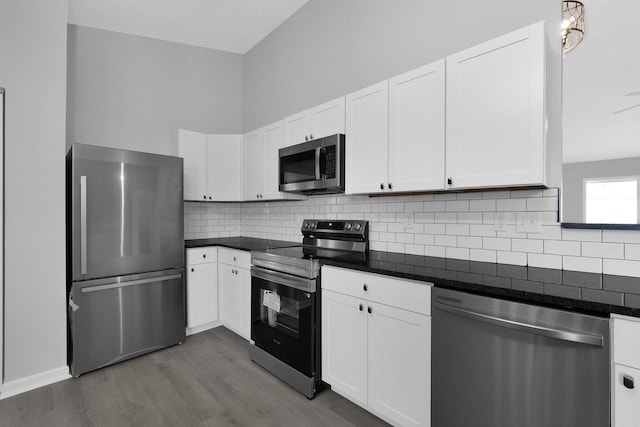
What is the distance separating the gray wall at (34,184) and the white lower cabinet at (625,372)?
11.1 ft

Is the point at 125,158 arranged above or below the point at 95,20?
below

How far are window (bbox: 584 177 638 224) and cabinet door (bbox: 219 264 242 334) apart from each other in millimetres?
2694

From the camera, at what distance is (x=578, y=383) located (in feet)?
3.78

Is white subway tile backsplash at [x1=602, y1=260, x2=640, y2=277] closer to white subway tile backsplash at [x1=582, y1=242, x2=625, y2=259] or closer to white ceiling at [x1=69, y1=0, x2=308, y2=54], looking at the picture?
white subway tile backsplash at [x1=582, y1=242, x2=625, y2=259]

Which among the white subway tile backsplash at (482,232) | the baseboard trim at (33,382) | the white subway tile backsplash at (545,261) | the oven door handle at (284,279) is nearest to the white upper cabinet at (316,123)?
the white subway tile backsplash at (482,232)

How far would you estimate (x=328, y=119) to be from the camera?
2.59m

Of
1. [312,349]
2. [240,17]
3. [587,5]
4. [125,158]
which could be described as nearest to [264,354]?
[312,349]

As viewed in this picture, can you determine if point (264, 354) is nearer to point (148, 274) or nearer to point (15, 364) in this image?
point (148, 274)

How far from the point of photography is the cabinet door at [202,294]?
127 inches

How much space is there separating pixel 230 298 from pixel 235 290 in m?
0.15

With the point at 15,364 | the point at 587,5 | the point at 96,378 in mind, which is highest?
the point at 587,5

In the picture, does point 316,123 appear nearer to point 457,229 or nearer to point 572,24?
point 457,229

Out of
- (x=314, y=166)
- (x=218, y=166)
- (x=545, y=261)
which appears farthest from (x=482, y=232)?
(x=218, y=166)

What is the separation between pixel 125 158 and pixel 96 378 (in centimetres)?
177
